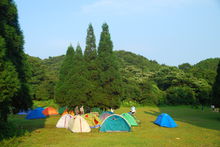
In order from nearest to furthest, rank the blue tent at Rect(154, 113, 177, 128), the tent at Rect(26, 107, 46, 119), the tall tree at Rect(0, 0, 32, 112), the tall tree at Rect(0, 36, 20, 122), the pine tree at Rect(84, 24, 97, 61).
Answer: the tall tree at Rect(0, 36, 20, 122) → the tall tree at Rect(0, 0, 32, 112) → the blue tent at Rect(154, 113, 177, 128) → the tent at Rect(26, 107, 46, 119) → the pine tree at Rect(84, 24, 97, 61)

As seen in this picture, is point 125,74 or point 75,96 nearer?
point 75,96

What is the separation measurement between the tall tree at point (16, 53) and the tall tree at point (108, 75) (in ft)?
32.3

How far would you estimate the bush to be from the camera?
145ft

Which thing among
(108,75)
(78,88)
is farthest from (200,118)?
(78,88)

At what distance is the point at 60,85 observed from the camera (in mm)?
26531

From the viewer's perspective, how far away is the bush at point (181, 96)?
44.2 m

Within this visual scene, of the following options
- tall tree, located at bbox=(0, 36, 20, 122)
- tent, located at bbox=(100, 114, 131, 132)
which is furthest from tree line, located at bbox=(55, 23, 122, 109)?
tall tree, located at bbox=(0, 36, 20, 122)

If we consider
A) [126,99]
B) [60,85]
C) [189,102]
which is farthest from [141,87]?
[60,85]

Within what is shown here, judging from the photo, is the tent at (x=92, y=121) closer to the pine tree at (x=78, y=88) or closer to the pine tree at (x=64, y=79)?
the pine tree at (x=78, y=88)

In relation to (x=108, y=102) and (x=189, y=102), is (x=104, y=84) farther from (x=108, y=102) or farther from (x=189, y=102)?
(x=189, y=102)

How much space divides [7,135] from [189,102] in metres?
40.9

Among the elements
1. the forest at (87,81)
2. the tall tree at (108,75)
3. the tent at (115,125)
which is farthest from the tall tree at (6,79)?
the tall tree at (108,75)

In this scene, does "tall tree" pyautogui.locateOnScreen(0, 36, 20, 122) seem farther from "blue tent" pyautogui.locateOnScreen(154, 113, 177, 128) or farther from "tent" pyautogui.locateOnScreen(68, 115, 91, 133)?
"blue tent" pyautogui.locateOnScreen(154, 113, 177, 128)

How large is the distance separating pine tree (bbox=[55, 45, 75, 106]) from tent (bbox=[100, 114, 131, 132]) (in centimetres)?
1091
